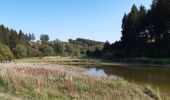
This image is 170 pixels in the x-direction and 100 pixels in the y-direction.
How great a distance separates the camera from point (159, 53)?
214ft

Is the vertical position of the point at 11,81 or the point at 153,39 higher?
the point at 153,39

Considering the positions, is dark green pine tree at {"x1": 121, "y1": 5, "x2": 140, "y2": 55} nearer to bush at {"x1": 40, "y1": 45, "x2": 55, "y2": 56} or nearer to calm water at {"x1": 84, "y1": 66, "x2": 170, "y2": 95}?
calm water at {"x1": 84, "y1": 66, "x2": 170, "y2": 95}

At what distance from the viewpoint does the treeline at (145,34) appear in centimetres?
6744

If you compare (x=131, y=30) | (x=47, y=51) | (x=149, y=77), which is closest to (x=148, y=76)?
(x=149, y=77)

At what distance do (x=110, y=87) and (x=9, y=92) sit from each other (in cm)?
631

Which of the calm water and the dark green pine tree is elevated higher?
the dark green pine tree

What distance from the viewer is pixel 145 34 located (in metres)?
74.6

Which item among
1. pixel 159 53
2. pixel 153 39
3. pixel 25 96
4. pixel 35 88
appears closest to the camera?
pixel 25 96

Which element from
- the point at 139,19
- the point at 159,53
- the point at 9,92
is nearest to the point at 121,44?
the point at 139,19

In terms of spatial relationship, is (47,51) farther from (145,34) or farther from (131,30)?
(145,34)

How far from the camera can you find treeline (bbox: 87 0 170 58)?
6744 centimetres

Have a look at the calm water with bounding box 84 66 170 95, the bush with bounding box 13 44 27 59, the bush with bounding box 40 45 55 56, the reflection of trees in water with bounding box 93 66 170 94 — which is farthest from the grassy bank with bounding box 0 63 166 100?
the bush with bounding box 40 45 55 56

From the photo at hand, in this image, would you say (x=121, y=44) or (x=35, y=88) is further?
(x=121, y=44)

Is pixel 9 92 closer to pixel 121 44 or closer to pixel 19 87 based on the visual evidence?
pixel 19 87
